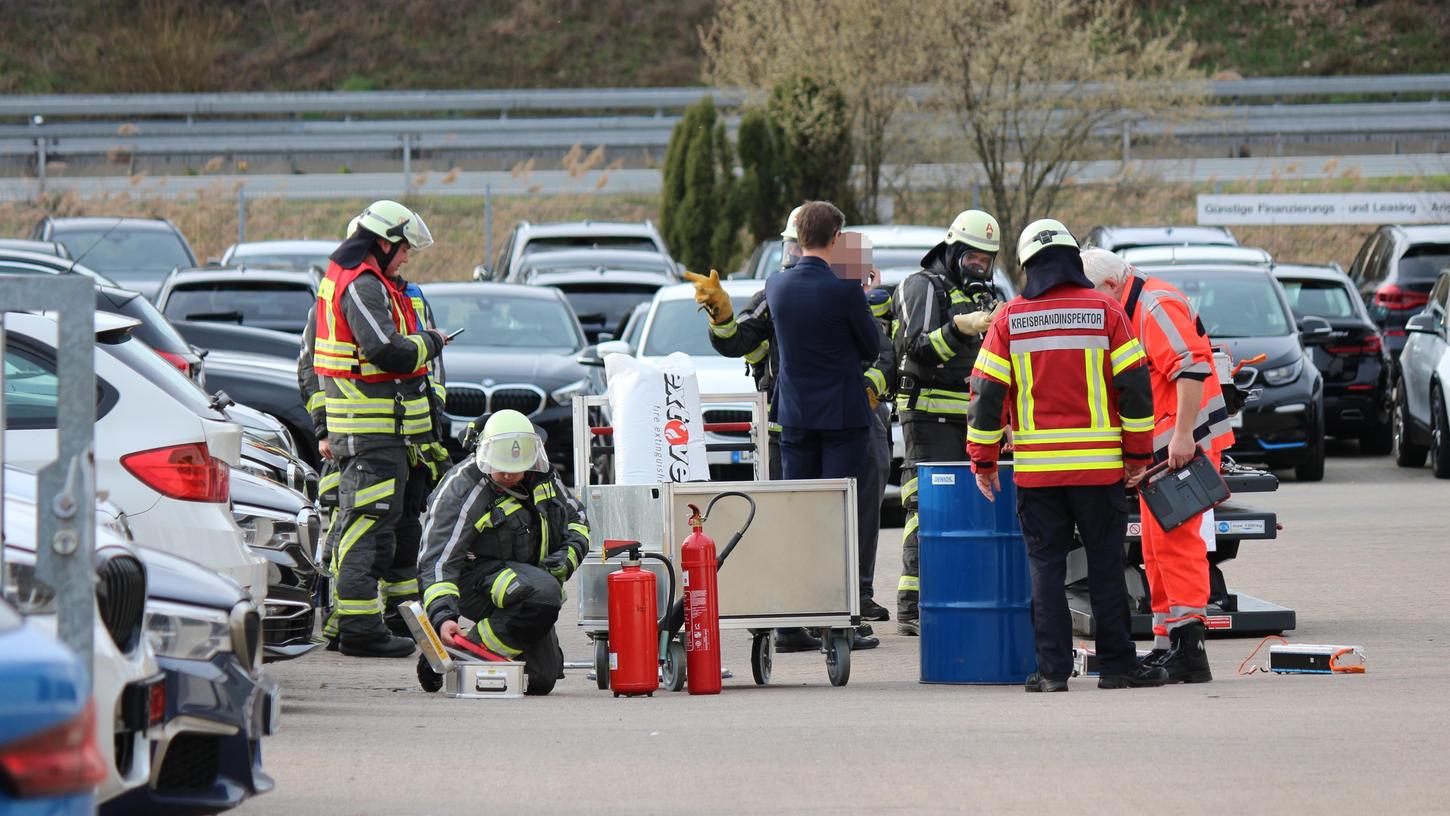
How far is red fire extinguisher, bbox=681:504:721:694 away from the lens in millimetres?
8977

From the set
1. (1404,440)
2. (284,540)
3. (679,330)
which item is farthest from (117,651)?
(1404,440)

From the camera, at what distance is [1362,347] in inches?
814

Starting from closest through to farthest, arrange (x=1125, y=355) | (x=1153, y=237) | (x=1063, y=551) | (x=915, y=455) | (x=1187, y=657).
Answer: (x=1125, y=355), (x=1063, y=551), (x=1187, y=657), (x=915, y=455), (x=1153, y=237)

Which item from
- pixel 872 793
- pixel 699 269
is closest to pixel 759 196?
pixel 699 269

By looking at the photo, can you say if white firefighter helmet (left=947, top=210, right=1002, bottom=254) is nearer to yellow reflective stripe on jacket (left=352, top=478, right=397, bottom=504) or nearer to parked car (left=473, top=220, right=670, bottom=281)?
yellow reflective stripe on jacket (left=352, top=478, right=397, bottom=504)

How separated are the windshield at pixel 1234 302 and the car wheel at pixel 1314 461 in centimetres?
94

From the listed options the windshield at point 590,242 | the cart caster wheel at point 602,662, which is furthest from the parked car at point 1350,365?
the cart caster wheel at point 602,662

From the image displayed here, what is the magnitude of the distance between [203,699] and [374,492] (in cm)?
488

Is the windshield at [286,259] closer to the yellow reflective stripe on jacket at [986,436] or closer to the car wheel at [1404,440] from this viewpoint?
the car wheel at [1404,440]

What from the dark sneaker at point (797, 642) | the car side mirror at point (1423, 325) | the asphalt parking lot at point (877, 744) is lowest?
the asphalt parking lot at point (877, 744)

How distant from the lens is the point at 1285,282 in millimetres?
21781

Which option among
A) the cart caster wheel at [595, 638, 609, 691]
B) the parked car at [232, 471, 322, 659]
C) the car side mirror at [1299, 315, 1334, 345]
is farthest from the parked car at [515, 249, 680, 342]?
the cart caster wheel at [595, 638, 609, 691]

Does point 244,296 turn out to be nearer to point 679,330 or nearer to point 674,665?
point 679,330

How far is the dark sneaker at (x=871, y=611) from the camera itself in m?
11.6
